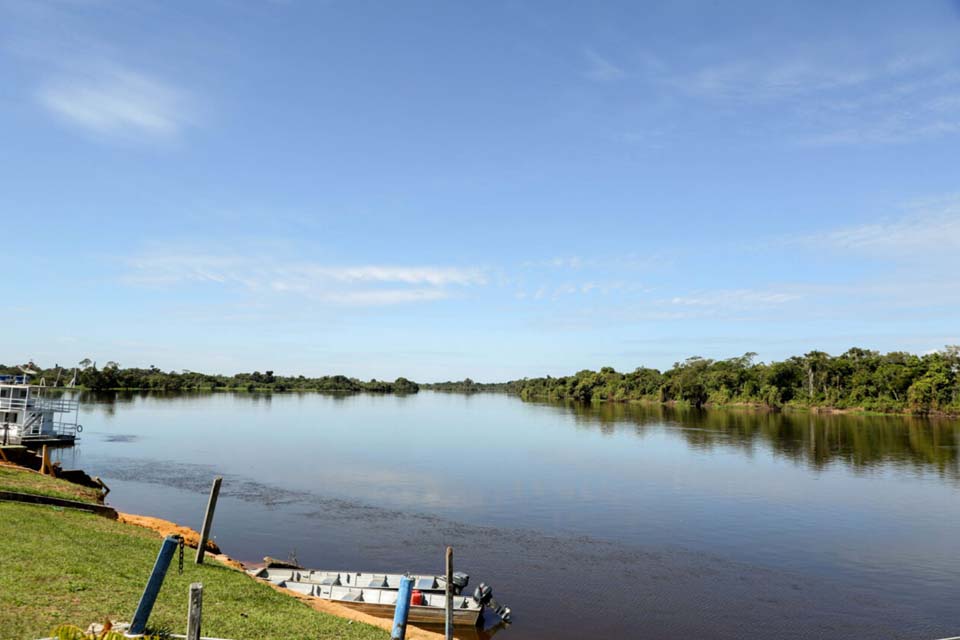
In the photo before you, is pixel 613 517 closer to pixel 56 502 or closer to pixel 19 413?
pixel 56 502

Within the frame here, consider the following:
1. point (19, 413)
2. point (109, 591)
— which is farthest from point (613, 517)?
point (19, 413)

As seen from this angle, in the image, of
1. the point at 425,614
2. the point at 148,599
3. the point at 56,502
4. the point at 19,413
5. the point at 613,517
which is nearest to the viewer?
the point at 148,599

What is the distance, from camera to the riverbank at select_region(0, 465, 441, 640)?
1412 centimetres

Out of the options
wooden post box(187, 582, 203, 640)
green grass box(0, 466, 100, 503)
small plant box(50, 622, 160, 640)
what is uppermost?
wooden post box(187, 582, 203, 640)

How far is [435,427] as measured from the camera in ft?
415

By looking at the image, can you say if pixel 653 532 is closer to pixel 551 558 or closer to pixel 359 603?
pixel 551 558

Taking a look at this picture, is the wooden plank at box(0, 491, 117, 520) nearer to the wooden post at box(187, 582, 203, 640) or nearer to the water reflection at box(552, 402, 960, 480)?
the wooden post at box(187, 582, 203, 640)

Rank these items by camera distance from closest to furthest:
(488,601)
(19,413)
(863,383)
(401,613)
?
(401,613) < (488,601) < (19,413) < (863,383)

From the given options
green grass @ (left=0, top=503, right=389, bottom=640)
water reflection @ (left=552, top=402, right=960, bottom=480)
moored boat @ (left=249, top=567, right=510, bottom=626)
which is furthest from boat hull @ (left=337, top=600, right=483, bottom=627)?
water reflection @ (left=552, top=402, right=960, bottom=480)

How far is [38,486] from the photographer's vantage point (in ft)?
104

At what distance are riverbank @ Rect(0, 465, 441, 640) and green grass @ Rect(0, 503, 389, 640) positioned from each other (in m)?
0.02

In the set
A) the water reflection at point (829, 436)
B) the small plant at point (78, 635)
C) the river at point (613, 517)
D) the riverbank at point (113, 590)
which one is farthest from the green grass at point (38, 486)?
the water reflection at point (829, 436)

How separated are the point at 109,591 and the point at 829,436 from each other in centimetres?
11259

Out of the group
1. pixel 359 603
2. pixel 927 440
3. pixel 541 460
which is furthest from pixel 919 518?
pixel 927 440
